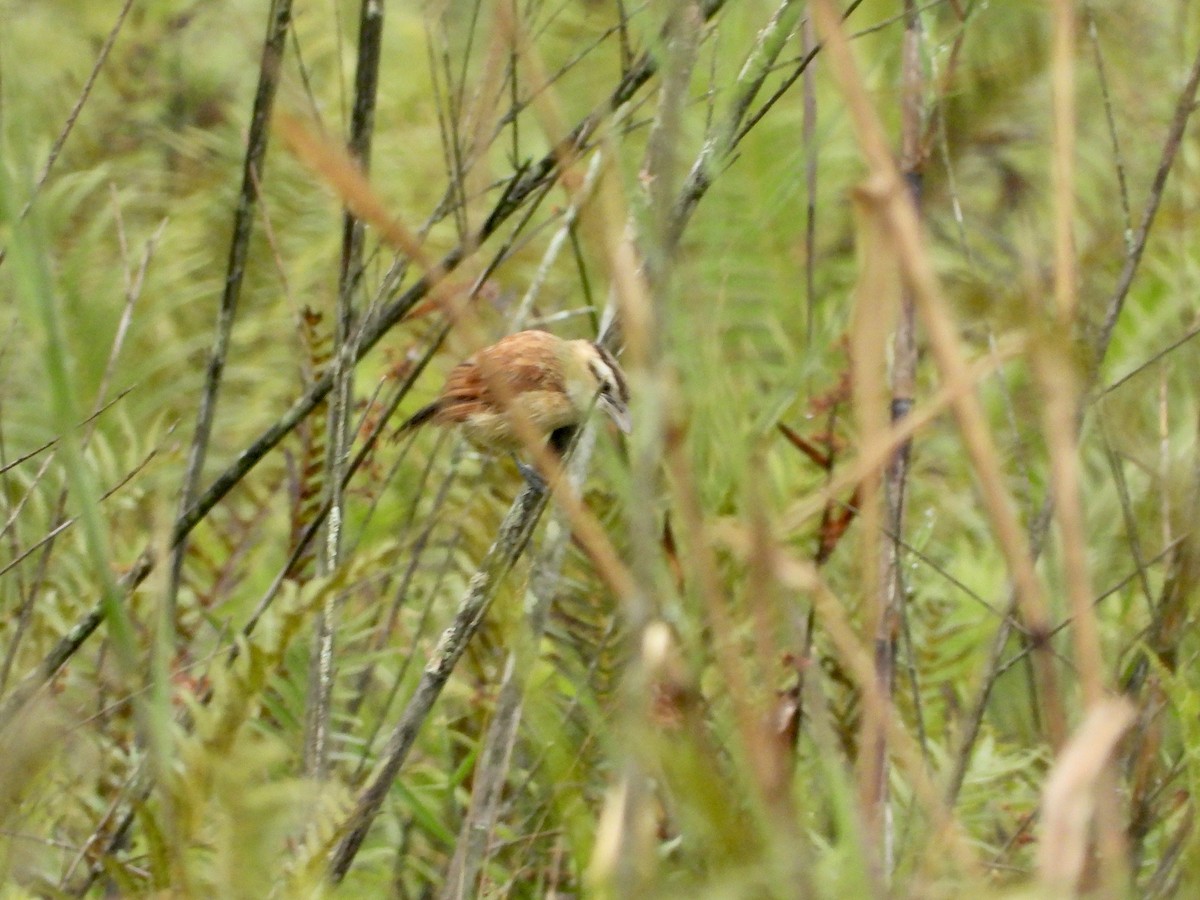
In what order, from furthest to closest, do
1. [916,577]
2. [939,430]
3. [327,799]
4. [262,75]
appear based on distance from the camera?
[939,430]
[916,577]
[262,75]
[327,799]

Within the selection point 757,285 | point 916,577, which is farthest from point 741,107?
point 757,285

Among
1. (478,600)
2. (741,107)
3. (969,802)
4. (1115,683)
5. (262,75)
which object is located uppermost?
(262,75)

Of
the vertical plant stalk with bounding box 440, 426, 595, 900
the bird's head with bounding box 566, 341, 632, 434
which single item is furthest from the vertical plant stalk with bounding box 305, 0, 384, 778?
the bird's head with bounding box 566, 341, 632, 434

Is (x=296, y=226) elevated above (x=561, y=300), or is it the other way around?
(x=296, y=226)

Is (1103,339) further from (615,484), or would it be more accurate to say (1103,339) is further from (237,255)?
(237,255)

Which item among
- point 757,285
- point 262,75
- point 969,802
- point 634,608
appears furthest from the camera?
point 757,285

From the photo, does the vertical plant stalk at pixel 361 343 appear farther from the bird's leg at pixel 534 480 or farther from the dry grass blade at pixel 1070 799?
the dry grass blade at pixel 1070 799

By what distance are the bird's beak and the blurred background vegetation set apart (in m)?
0.13

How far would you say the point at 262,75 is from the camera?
1521 mm

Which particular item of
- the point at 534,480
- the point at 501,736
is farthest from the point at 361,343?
the point at 501,736

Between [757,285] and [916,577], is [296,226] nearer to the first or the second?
[757,285]

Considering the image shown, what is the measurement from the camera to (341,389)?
145 centimetres

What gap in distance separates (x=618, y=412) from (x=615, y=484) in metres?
1.28

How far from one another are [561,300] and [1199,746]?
280 centimetres
